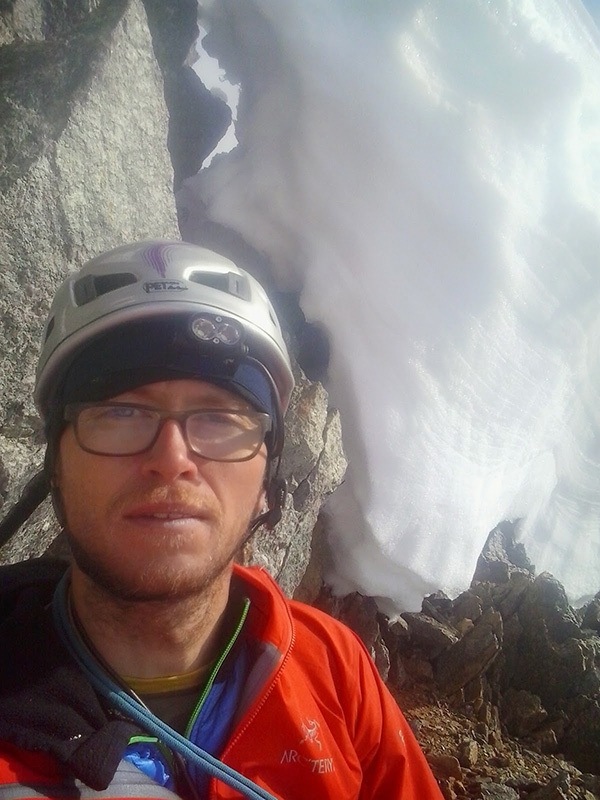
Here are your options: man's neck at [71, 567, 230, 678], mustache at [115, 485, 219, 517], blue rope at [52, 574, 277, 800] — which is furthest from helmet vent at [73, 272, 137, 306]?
blue rope at [52, 574, 277, 800]

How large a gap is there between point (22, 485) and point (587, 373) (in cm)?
780

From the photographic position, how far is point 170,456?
130 centimetres

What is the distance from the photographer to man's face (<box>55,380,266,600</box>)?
4.00 feet

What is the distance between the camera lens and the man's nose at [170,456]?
1.28m

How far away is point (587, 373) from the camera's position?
729 cm

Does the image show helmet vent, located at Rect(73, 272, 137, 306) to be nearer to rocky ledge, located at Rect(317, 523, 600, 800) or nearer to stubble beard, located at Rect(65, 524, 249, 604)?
stubble beard, located at Rect(65, 524, 249, 604)

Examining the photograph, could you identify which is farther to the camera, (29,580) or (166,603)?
(29,580)


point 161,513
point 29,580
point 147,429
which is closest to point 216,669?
point 161,513

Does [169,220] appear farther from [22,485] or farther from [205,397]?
[205,397]

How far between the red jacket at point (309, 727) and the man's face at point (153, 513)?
37cm

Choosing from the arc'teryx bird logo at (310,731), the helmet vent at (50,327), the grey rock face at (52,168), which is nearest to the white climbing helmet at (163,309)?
the helmet vent at (50,327)

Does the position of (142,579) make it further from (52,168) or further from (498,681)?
(498,681)

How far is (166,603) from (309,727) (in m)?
0.67

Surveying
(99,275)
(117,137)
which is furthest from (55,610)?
(117,137)
